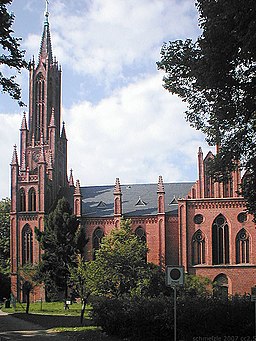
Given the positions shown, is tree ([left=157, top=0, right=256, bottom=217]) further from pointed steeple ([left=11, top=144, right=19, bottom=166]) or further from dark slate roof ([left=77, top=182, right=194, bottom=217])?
pointed steeple ([left=11, top=144, right=19, bottom=166])

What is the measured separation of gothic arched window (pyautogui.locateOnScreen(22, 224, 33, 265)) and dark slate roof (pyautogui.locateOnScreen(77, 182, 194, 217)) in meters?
6.41

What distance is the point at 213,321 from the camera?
17891mm

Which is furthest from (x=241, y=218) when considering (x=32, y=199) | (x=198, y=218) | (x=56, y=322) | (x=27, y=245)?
(x=56, y=322)

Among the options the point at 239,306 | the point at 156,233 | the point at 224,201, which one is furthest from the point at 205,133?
the point at 156,233

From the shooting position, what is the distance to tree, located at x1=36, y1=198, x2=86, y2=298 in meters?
56.4

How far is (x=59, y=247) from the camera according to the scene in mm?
57281

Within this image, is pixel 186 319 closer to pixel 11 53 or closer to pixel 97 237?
pixel 11 53

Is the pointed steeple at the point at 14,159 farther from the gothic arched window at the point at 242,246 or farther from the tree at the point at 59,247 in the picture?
the gothic arched window at the point at 242,246

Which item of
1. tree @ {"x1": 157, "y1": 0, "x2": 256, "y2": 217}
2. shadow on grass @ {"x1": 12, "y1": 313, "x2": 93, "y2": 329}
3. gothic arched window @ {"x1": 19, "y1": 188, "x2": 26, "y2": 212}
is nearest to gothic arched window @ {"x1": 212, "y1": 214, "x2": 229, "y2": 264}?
gothic arched window @ {"x1": 19, "y1": 188, "x2": 26, "y2": 212}

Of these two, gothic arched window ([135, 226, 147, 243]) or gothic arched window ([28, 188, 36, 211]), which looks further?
gothic arched window ([28, 188, 36, 211])

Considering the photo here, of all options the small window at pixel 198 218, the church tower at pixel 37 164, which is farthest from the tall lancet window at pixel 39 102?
the small window at pixel 198 218

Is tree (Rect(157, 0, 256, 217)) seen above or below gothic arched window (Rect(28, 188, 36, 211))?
above

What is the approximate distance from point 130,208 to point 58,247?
34.7ft

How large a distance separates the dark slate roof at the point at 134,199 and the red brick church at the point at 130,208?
11cm
